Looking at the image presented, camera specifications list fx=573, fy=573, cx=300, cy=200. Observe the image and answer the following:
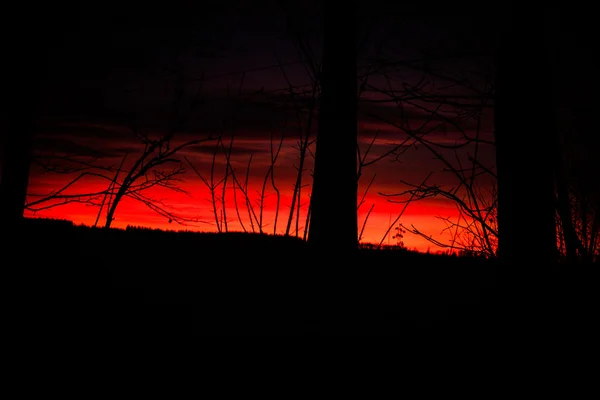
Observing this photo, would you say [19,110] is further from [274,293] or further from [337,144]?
[274,293]

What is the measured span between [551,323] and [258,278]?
2.99 metres

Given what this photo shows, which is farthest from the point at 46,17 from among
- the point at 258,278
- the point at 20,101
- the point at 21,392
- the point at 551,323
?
the point at 551,323

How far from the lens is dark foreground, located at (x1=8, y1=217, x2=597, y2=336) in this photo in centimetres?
480

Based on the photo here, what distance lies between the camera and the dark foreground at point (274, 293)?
4.80m

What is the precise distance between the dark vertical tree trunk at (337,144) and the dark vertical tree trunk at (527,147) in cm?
187

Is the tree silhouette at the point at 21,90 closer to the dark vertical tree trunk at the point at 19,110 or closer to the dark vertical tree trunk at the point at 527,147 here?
the dark vertical tree trunk at the point at 19,110

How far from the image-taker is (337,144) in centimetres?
697

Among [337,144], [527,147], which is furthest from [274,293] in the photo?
[527,147]

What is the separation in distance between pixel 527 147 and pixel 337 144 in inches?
88.1

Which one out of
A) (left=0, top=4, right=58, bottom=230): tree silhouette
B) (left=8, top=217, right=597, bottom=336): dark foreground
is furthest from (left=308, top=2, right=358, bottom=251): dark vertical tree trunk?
(left=0, top=4, right=58, bottom=230): tree silhouette

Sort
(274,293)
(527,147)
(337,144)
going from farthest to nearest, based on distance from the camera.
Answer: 1. (337,144)
2. (274,293)
3. (527,147)

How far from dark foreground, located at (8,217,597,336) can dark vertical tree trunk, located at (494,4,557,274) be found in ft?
1.03

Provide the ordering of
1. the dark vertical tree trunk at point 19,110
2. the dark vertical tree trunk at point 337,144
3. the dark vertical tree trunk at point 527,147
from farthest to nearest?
1. the dark vertical tree trunk at point 19,110
2. the dark vertical tree trunk at point 337,144
3. the dark vertical tree trunk at point 527,147

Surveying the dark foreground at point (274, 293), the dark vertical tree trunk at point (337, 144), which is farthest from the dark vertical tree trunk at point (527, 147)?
the dark vertical tree trunk at point (337, 144)
